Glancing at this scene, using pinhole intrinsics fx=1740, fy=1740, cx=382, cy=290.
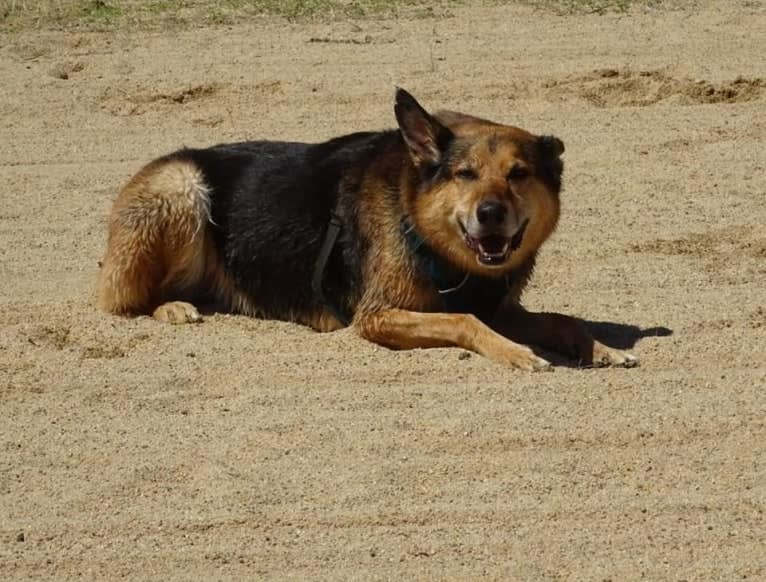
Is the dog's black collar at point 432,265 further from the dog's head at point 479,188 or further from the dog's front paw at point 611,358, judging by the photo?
the dog's front paw at point 611,358

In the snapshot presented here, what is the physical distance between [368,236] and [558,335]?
102cm

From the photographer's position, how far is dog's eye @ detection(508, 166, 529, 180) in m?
7.88

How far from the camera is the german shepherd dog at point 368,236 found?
26.0ft

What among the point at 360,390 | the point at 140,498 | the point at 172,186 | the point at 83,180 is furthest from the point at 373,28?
the point at 140,498

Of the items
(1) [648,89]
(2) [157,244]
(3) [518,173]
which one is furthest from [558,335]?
(1) [648,89]

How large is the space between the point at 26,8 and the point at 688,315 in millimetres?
9061

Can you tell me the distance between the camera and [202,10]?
15.4 meters

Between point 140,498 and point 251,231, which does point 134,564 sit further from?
point 251,231

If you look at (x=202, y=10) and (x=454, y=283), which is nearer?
(x=454, y=283)

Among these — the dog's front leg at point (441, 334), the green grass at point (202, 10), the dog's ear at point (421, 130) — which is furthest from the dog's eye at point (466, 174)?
the green grass at point (202, 10)

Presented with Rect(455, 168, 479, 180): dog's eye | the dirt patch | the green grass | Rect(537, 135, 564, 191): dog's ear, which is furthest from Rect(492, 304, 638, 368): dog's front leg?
the green grass

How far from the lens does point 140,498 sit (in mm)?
6363

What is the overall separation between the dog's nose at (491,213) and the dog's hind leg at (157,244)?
1.75 meters

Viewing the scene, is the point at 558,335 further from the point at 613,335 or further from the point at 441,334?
the point at 441,334
